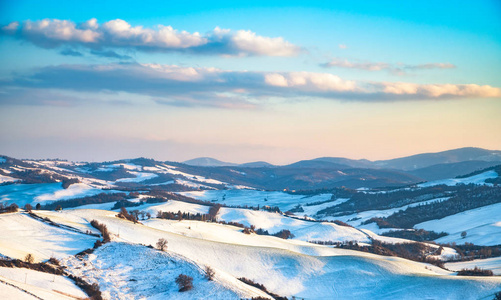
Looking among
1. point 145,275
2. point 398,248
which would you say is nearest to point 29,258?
point 145,275

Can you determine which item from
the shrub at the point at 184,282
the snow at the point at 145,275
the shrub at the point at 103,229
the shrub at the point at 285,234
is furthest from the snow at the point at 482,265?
the shrub at the point at 103,229

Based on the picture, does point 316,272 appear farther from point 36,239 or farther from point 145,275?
point 36,239

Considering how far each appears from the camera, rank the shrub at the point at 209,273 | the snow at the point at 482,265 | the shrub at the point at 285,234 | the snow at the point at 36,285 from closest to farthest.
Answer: the snow at the point at 36,285 → the shrub at the point at 209,273 → the snow at the point at 482,265 → the shrub at the point at 285,234

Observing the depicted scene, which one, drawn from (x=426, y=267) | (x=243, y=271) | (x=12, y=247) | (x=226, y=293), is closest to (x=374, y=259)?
(x=426, y=267)

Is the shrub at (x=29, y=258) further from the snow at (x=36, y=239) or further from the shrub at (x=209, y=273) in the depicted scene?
the shrub at (x=209, y=273)

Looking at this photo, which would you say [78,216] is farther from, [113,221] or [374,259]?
[374,259]

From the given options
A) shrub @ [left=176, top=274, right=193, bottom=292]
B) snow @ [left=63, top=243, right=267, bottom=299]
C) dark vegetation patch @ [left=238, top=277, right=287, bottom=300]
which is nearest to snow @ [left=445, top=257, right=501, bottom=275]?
dark vegetation patch @ [left=238, top=277, right=287, bottom=300]
